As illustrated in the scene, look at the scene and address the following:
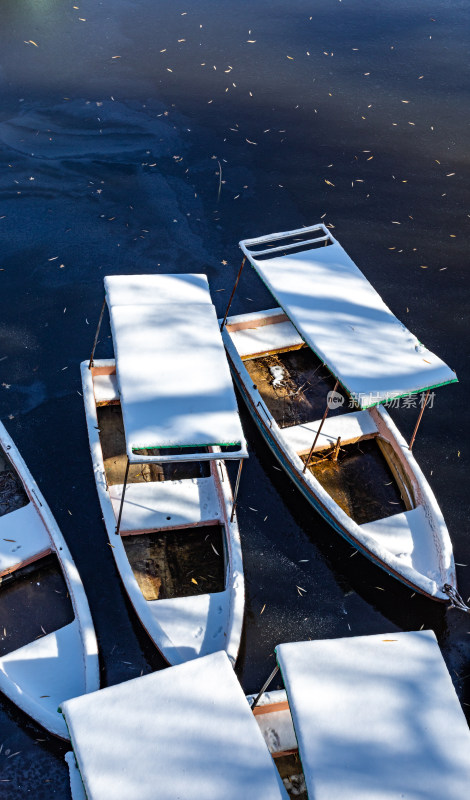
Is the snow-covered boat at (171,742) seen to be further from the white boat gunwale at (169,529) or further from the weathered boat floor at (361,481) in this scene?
the weathered boat floor at (361,481)

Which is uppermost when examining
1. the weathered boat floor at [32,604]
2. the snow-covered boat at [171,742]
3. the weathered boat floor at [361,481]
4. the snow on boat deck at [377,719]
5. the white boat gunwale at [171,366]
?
the white boat gunwale at [171,366]

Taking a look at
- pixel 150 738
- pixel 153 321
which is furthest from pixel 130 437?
pixel 150 738

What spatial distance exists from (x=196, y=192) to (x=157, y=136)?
82.8 inches

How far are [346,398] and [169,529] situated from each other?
348cm

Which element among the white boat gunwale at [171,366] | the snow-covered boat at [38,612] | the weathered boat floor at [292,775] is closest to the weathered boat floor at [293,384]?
the white boat gunwale at [171,366]

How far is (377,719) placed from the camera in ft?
19.0

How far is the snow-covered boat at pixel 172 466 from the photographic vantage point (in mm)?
7605

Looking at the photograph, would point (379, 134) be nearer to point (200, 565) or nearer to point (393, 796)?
point (200, 565)

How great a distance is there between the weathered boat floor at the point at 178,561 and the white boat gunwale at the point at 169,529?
20cm

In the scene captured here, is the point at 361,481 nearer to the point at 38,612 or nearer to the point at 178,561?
the point at 178,561

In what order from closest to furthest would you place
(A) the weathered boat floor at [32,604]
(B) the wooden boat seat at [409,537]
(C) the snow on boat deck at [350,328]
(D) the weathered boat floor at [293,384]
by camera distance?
(A) the weathered boat floor at [32,604] < (B) the wooden boat seat at [409,537] < (C) the snow on boat deck at [350,328] < (D) the weathered boat floor at [293,384]

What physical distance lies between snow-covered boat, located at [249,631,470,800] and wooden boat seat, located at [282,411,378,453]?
134 inches

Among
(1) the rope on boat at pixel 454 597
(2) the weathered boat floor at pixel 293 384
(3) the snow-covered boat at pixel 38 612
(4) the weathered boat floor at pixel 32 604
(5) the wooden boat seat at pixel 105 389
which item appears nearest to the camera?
(3) the snow-covered boat at pixel 38 612

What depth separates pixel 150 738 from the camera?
5555 mm
